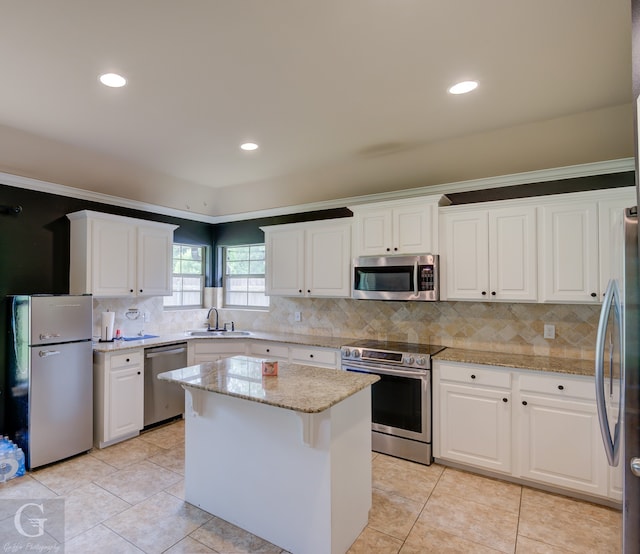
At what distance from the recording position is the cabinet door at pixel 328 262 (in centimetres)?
410

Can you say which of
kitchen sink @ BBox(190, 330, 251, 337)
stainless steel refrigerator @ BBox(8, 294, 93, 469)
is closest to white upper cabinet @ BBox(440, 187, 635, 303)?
kitchen sink @ BBox(190, 330, 251, 337)

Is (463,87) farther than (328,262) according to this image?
No

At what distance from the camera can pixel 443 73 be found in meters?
2.42

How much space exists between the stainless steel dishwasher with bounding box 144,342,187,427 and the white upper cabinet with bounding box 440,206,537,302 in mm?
2966

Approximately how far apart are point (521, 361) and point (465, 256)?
3.24 feet

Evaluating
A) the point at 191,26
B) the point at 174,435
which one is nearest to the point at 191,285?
the point at 174,435

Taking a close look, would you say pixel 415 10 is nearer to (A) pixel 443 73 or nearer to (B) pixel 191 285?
(A) pixel 443 73

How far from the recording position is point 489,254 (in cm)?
327

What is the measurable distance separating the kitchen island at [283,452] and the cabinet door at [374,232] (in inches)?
61.9

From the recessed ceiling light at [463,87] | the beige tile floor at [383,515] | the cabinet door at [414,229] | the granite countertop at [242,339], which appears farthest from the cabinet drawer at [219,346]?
the recessed ceiling light at [463,87]

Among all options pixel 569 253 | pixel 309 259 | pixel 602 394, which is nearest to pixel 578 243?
pixel 569 253

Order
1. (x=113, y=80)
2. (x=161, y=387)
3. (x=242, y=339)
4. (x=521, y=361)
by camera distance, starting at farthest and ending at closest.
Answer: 1. (x=242, y=339)
2. (x=161, y=387)
3. (x=521, y=361)
4. (x=113, y=80)

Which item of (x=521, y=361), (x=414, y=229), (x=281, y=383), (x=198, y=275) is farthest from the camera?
(x=198, y=275)

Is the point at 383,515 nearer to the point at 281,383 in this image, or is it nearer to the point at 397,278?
the point at 281,383
